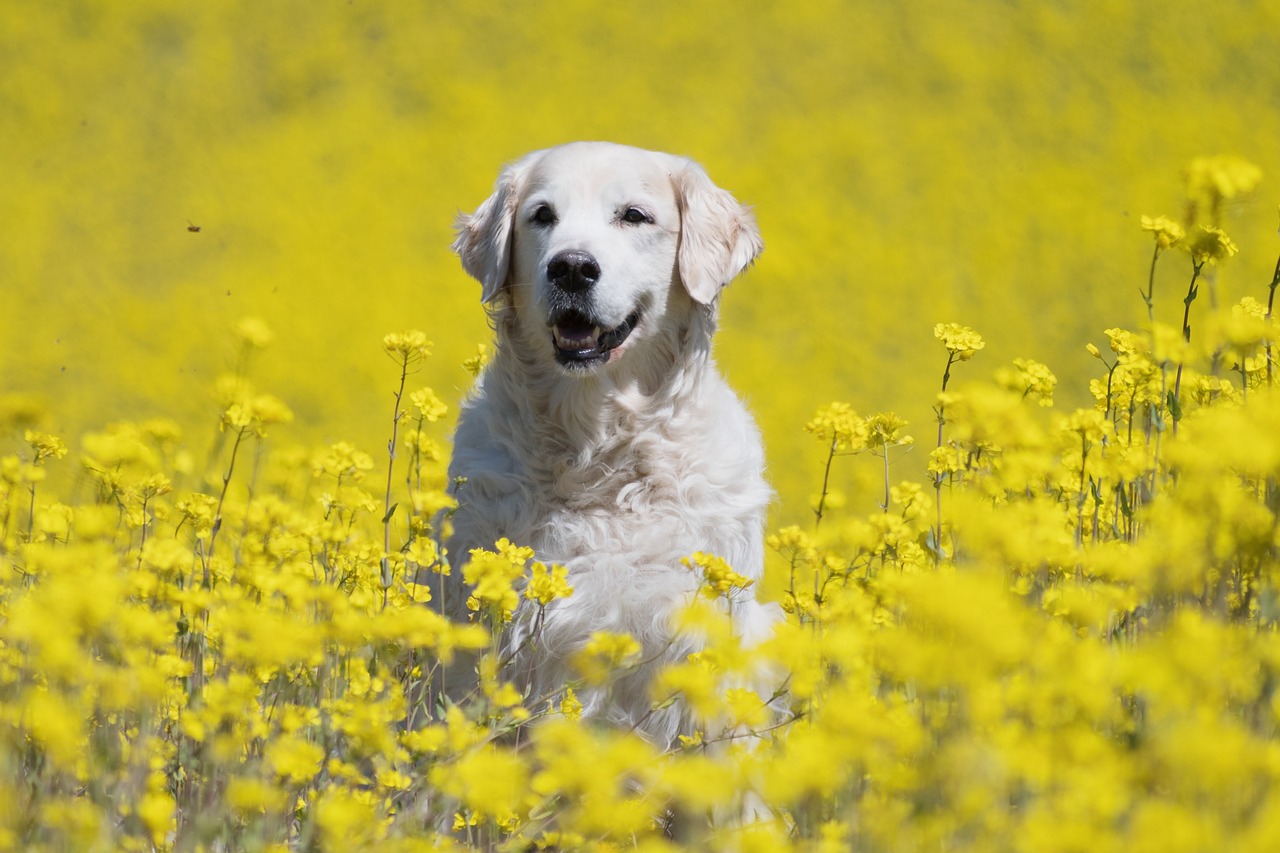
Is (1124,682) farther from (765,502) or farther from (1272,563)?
(765,502)

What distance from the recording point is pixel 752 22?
322 inches

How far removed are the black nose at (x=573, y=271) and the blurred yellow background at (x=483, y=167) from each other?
13.6ft

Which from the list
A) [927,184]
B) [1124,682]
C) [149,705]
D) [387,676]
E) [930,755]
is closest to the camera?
[1124,682]

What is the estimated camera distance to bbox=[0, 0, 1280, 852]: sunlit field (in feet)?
4.99

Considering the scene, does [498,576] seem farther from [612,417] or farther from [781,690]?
[612,417]

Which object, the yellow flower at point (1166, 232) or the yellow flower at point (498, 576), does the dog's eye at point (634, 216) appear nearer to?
the yellow flower at point (1166, 232)

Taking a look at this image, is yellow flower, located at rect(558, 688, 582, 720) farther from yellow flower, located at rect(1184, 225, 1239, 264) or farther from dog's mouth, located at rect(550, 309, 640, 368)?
yellow flower, located at rect(1184, 225, 1239, 264)

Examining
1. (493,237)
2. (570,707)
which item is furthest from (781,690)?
(493,237)

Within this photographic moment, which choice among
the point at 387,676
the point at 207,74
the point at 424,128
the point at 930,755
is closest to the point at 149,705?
the point at 387,676

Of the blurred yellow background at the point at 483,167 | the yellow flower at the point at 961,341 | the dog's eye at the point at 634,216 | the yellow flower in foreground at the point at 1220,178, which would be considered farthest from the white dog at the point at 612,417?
the blurred yellow background at the point at 483,167

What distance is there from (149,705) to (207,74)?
24.3 feet

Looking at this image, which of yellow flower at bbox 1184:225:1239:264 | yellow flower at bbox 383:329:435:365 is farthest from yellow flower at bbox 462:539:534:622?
yellow flower at bbox 1184:225:1239:264

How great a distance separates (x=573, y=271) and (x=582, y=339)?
8.4 inches

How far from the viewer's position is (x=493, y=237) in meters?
3.67
